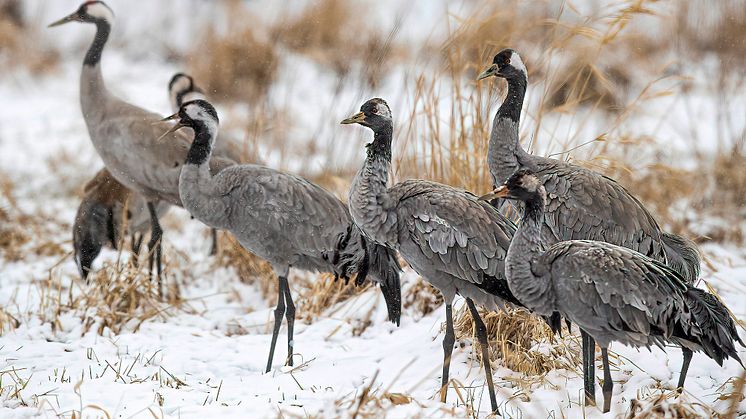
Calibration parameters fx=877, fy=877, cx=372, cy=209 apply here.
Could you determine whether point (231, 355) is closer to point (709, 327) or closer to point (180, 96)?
point (709, 327)

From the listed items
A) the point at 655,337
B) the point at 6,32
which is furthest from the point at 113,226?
the point at 6,32

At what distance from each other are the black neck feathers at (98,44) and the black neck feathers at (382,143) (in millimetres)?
3028

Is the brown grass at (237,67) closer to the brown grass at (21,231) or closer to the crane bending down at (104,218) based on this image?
the brown grass at (21,231)

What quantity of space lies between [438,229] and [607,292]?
776 millimetres

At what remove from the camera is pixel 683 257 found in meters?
4.25

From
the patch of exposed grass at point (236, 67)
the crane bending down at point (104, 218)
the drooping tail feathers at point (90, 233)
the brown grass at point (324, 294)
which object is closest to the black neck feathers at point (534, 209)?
the brown grass at point (324, 294)

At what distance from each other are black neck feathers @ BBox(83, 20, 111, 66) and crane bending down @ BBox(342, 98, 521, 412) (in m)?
3.00

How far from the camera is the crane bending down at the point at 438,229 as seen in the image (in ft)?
12.2

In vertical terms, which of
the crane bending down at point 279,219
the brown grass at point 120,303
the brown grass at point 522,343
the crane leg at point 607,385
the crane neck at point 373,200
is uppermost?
the crane neck at point 373,200

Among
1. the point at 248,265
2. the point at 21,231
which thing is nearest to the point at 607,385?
the point at 248,265

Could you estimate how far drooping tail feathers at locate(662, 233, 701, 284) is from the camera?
4188mm

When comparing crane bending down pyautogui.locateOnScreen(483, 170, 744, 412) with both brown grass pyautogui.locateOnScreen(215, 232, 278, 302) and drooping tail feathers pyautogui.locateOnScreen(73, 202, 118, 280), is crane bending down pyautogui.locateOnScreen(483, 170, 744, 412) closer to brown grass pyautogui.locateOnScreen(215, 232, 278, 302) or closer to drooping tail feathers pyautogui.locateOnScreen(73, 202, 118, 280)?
brown grass pyautogui.locateOnScreen(215, 232, 278, 302)

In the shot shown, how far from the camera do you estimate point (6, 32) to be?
423 inches

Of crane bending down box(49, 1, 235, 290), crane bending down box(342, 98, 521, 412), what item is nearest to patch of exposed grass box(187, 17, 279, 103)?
crane bending down box(49, 1, 235, 290)
